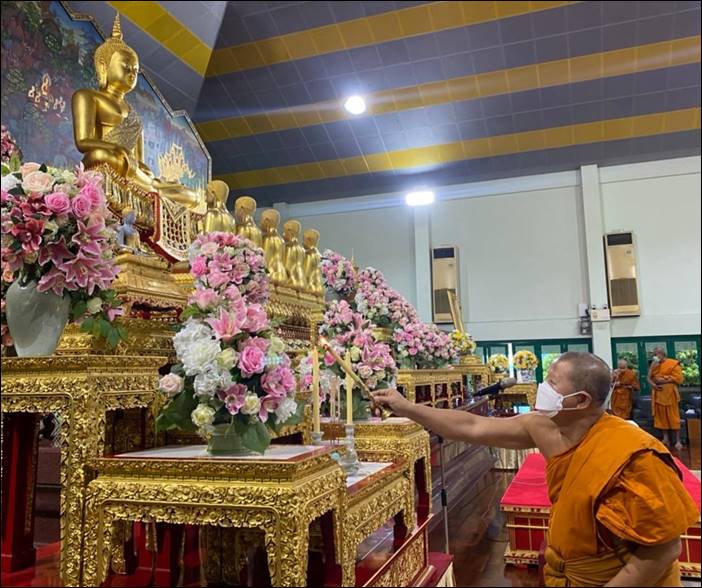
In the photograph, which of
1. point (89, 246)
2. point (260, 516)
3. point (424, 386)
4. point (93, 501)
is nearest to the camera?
point (260, 516)

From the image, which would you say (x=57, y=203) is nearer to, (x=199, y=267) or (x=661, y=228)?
(x=199, y=267)

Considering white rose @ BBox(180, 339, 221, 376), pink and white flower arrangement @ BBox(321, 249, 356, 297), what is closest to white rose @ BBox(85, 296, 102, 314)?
white rose @ BBox(180, 339, 221, 376)

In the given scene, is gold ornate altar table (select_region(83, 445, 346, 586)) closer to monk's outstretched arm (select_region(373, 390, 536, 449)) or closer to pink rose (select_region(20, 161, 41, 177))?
monk's outstretched arm (select_region(373, 390, 536, 449))

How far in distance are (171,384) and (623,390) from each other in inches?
111

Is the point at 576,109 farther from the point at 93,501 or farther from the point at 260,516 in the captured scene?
the point at 93,501

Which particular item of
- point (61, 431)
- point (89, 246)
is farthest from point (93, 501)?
point (89, 246)

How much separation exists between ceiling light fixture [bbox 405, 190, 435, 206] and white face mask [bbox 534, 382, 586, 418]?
75 centimetres

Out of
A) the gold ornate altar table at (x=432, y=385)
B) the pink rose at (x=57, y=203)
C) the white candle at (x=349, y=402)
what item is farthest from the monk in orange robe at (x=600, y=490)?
the gold ornate altar table at (x=432, y=385)

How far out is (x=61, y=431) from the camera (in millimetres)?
1256

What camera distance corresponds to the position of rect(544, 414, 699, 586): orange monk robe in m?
1.12

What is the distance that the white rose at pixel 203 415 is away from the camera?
1286 millimetres

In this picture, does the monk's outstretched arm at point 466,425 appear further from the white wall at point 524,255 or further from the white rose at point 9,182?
the white rose at point 9,182

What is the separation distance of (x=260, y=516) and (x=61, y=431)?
498mm

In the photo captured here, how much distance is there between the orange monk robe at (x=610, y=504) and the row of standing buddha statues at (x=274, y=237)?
140cm
